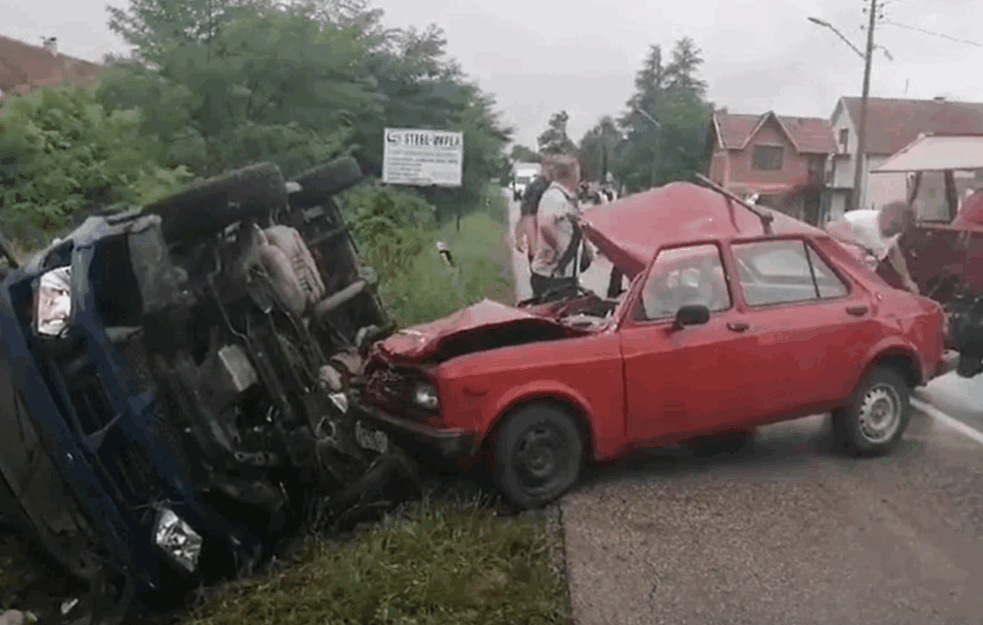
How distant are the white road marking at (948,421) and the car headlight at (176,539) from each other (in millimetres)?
5554

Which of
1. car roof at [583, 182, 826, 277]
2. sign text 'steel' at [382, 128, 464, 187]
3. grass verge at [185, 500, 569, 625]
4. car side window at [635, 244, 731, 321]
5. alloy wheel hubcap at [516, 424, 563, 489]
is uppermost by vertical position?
sign text 'steel' at [382, 128, 464, 187]

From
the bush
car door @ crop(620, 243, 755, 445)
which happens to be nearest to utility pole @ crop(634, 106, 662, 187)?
the bush

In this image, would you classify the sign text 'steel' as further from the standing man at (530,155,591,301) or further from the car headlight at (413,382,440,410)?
the car headlight at (413,382,440,410)

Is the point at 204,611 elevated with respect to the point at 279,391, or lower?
lower

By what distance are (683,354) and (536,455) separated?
1.10 meters

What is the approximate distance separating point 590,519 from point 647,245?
1.96 meters

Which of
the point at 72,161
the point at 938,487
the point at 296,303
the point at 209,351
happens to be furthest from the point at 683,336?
the point at 72,161

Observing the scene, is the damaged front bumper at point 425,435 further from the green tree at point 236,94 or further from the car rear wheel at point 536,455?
the green tree at point 236,94

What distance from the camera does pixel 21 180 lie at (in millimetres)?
15102

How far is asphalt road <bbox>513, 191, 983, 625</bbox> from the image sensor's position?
16.9 feet

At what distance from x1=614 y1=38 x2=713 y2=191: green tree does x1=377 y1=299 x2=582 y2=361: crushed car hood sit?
75.1ft

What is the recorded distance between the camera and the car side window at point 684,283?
7.01 metres

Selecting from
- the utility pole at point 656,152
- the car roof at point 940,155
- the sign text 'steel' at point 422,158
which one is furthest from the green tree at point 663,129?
the car roof at point 940,155

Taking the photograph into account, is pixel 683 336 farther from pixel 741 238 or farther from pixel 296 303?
pixel 296 303
